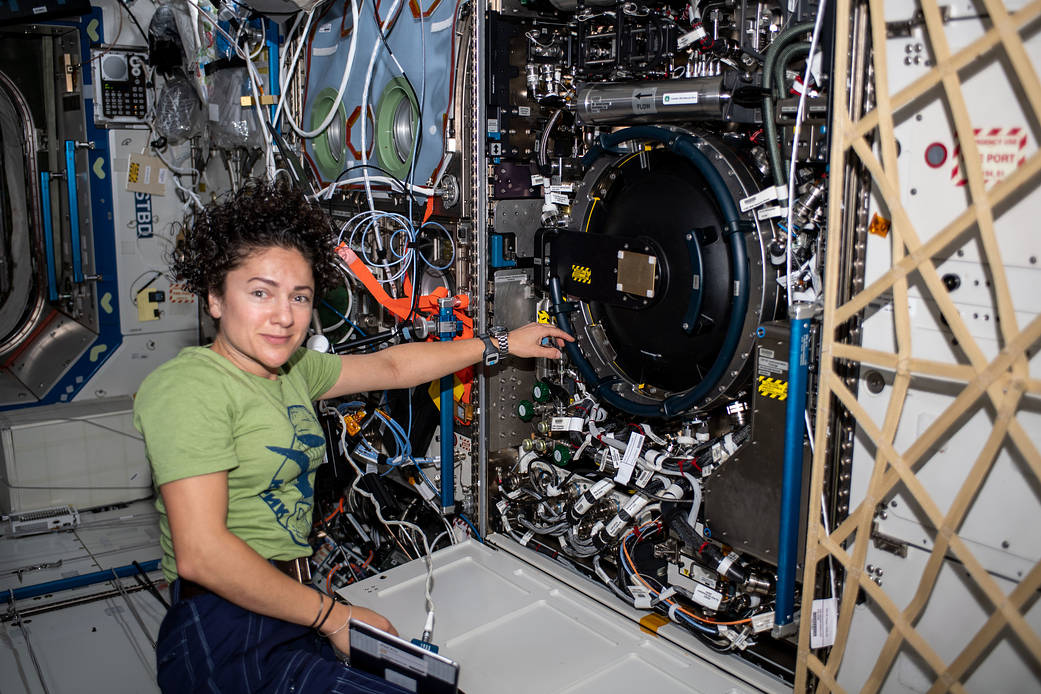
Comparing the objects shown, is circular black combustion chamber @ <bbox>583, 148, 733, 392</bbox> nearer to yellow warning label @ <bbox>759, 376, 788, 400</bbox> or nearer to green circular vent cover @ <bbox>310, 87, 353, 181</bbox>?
yellow warning label @ <bbox>759, 376, 788, 400</bbox>

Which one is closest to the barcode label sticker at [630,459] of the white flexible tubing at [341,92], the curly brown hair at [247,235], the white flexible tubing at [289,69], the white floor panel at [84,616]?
the curly brown hair at [247,235]

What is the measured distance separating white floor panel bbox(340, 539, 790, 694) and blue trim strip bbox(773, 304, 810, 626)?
A: 446mm

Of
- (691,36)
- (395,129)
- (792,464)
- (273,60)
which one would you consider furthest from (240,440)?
(273,60)

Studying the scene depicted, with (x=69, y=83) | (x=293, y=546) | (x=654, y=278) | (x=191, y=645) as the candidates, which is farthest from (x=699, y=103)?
(x=69, y=83)

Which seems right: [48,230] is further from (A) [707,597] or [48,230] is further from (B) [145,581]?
(A) [707,597]

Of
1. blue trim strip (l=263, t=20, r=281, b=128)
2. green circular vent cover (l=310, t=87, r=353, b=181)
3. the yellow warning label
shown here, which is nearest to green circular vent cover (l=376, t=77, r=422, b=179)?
green circular vent cover (l=310, t=87, r=353, b=181)

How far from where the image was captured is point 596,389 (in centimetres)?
367

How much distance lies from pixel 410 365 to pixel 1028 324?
6.99 feet

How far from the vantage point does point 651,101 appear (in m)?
3.19

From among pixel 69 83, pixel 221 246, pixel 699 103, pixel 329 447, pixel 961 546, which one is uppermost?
pixel 69 83

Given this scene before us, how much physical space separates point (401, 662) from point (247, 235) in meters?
1.35

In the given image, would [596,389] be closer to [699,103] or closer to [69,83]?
[699,103]

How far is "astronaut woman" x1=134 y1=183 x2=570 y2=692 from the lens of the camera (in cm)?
224

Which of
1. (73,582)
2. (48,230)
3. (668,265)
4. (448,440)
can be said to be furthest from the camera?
(48,230)
